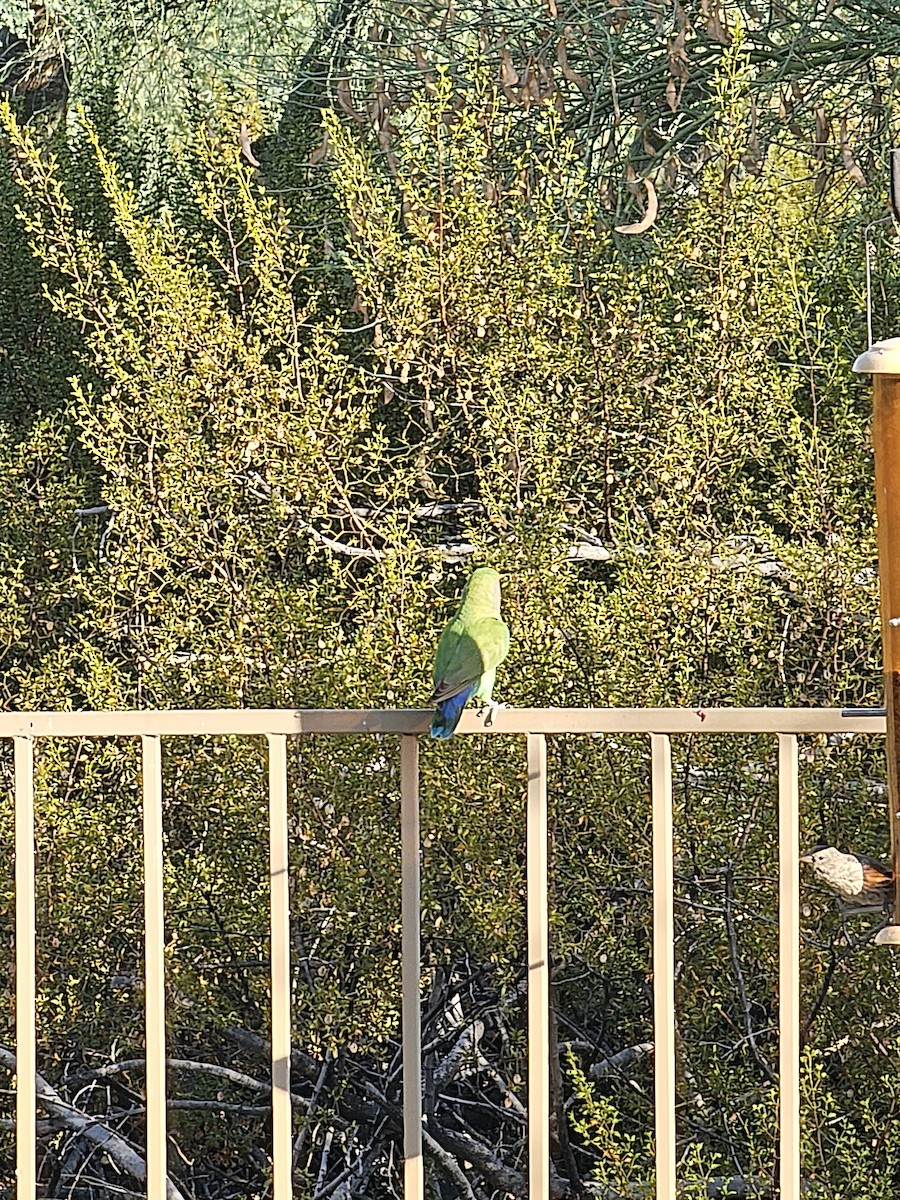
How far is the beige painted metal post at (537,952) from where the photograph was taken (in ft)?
5.03

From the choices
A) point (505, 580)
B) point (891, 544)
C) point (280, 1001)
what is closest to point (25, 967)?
point (280, 1001)

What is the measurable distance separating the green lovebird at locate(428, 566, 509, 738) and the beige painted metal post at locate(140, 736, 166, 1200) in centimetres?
32

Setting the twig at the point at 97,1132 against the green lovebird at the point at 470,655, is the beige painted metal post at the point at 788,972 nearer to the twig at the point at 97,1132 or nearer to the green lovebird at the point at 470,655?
the green lovebird at the point at 470,655

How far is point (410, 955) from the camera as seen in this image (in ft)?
5.18

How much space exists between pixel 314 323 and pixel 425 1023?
4.70 ft

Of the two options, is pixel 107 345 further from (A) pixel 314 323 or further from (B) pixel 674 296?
(B) pixel 674 296

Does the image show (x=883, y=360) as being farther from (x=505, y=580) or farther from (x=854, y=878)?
(x=505, y=580)

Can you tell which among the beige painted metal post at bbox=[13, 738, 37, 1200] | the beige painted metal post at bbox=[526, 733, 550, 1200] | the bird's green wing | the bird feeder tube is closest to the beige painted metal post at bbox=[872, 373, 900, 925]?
the bird feeder tube

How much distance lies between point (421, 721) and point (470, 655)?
0.54 ft

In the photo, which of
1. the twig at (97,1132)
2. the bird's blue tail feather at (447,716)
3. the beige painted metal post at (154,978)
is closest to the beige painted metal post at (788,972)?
the bird's blue tail feather at (447,716)

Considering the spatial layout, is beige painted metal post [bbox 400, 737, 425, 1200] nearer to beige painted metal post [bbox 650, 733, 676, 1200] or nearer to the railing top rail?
the railing top rail

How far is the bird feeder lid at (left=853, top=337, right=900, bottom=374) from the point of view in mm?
1186

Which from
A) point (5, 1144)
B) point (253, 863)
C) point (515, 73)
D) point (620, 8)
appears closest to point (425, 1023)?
point (253, 863)

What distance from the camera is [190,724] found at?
153 centimetres
